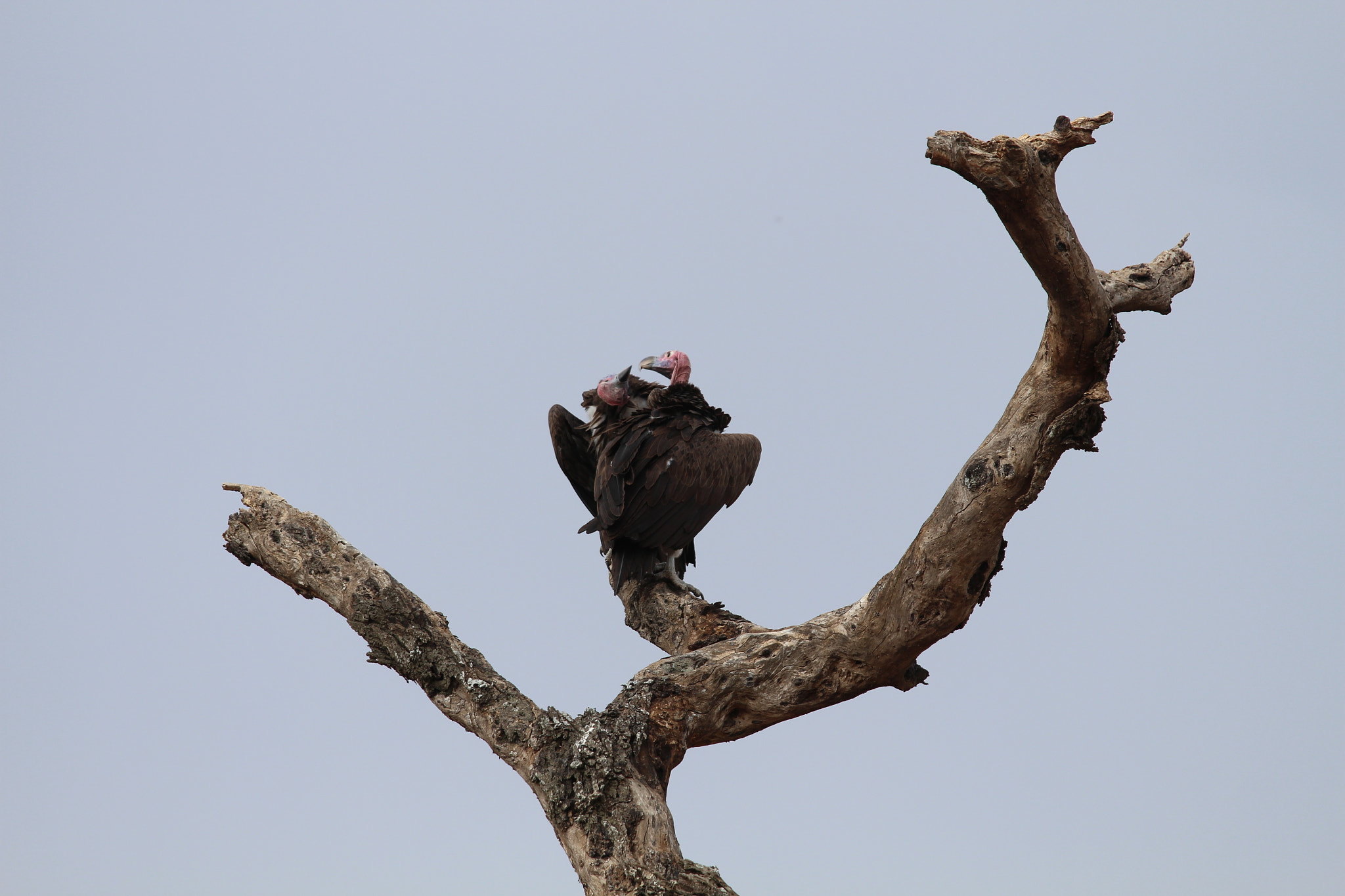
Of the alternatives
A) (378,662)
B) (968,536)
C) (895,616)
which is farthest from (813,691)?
(378,662)

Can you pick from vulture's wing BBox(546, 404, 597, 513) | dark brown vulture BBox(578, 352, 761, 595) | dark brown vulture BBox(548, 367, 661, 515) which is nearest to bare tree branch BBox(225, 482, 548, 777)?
dark brown vulture BBox(578, 352, 761, 595)

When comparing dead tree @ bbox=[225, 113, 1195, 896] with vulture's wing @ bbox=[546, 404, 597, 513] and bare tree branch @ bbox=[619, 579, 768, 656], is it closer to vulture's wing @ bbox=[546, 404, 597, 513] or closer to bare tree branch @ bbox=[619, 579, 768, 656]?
bare tree branch @ bbox=[619, 579, 768, 656]

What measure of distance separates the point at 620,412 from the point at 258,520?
2.03 metres

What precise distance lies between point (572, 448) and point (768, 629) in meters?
1.89

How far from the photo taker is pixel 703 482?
5.44 meters

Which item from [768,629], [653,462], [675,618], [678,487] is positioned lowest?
[768,629]

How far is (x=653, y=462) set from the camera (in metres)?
5.39

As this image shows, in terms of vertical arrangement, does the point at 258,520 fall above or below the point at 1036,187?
above

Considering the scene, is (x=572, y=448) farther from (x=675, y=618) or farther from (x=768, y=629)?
(x=768, y=629)

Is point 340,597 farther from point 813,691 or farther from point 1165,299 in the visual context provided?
point 1165,299

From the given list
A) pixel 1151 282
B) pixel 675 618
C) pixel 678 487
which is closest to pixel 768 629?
pixel 675 618

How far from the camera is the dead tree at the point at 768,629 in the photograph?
352 centimetres

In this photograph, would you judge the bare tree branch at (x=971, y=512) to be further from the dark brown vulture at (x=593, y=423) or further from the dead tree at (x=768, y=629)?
the dark brown vulture at (x=593, y=423)

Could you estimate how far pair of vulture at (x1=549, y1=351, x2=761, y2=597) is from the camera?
536 centimetres
